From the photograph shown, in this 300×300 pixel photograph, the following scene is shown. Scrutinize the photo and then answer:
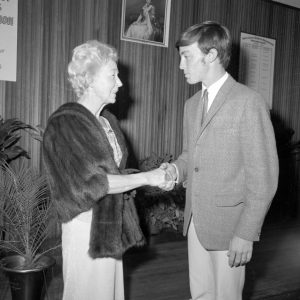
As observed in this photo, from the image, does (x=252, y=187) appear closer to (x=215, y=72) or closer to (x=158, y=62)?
(x=215, y=72)

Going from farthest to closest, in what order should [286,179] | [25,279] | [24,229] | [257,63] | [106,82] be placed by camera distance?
[286,179], [257,63], [24,229], [25,279], [106,82]

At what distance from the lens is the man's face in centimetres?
198

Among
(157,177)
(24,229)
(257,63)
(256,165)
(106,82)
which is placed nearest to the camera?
(256,165)

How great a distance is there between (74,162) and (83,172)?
59 millimetres

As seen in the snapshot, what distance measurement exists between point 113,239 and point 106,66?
0.84 m

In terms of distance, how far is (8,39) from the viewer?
3.44 meters

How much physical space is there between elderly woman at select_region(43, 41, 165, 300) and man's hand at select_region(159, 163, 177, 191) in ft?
0.18

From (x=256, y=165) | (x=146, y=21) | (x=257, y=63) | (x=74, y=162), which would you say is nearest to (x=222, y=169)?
(x=256, y=165)

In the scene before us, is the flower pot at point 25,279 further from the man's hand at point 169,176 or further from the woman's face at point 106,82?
the woman's face at point 106,82

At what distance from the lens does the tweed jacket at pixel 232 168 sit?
174cm

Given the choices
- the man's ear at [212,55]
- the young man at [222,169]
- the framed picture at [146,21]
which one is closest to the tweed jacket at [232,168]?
the young man at [222,169]

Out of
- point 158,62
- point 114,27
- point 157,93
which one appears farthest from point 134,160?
point 114,27

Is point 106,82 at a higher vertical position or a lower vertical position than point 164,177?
higher

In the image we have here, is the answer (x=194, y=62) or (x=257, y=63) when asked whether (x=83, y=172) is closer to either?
(x=194, y=62)
